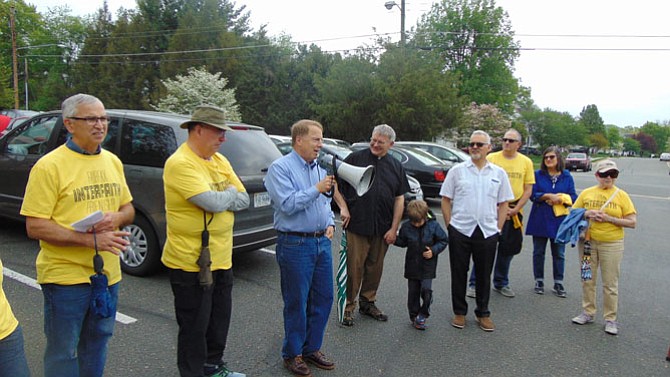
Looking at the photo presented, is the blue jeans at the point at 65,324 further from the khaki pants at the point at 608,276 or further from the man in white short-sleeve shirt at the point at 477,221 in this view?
the khaki pants at the point at 608,276

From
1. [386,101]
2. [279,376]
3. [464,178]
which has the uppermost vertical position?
[386,101]

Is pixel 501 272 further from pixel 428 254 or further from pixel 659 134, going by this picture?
pixel 659 134

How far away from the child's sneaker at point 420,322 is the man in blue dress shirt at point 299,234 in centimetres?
113

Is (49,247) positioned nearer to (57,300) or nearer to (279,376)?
(57,300)

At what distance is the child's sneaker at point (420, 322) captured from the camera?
4.09 meters

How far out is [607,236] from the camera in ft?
13.8

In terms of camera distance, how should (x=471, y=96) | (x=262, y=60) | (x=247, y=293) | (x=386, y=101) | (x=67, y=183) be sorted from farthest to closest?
1. (x=471, y=96)
2. (x=262, y=60)
3. (x=386, y=101)
4. (x=247, y=293)
5. (x=67, y=183)

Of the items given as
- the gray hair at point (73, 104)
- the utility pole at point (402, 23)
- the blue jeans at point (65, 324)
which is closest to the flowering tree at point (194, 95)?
the utility pole at point (402, 23)

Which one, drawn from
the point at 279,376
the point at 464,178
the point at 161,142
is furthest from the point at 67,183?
the point at 464,178

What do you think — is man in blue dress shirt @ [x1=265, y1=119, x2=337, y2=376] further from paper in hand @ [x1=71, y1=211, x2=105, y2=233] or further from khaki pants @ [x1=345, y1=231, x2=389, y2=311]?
paper in hand @ [x1=71, y1=211, x2=105, y2=233]

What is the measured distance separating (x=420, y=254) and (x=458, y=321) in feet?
2.47

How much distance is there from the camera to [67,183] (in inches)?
89.0

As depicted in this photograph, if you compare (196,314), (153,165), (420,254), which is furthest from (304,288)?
(153,165)

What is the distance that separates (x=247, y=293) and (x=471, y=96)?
36969 millimetres
